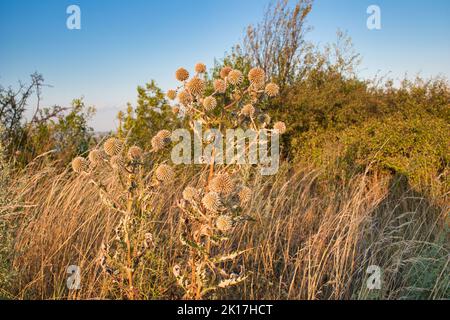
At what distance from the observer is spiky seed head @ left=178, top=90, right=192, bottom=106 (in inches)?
97.4

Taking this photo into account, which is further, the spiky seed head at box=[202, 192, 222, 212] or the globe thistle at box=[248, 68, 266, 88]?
the globe thistle at box=[248, 68, 266, 88]

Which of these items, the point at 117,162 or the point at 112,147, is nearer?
the point at 117,162

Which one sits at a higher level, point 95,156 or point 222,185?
point 95,156

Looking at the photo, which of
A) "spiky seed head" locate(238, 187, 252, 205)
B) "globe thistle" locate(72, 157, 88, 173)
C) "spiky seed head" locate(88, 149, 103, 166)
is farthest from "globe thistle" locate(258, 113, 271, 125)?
"globe thistle" locate(72, 157, 88, 173)

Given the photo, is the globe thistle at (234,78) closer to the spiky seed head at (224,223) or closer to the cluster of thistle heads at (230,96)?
the cluster of thistle heads at (230,96)

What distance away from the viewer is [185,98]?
8.11 feet

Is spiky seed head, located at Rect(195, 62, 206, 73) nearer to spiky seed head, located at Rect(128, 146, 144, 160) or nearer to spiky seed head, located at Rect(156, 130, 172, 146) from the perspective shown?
spiky seed head, located at Rect(156, 130, 172, 146)

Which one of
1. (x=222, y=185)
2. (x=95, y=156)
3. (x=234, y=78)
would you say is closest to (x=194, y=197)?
(x=222, y=185)

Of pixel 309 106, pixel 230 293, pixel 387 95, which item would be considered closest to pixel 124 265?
pixel 230 293

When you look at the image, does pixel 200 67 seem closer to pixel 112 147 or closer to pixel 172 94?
pixel 172 94

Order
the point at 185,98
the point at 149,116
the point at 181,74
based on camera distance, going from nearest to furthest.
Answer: the point at 185,98 → the point at 181,74 → the point at 149,116

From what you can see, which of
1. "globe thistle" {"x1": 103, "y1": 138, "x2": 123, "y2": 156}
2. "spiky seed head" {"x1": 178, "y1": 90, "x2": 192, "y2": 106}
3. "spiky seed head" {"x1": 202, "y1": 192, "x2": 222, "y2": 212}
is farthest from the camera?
"spiky seed head" {"x1": 178, "y1": 90, "x2": 192, "y2": 106}

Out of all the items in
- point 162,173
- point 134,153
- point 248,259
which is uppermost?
point 134,153
